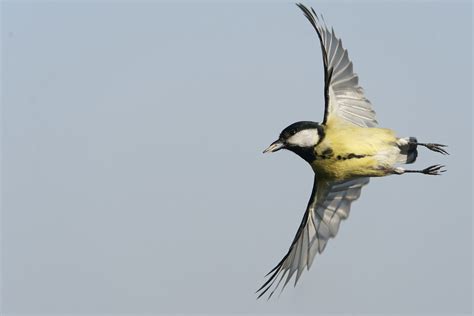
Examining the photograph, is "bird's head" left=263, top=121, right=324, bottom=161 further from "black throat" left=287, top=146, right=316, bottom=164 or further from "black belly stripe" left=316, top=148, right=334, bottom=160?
"black belly stripe" left=316, top=148, right=334, bottom=160

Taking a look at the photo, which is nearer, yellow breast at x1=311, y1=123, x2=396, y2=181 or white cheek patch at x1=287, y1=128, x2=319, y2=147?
yellow breast at x1=311, y1=123, x2=396, y2=181

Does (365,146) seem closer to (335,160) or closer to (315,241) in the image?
(335,160)

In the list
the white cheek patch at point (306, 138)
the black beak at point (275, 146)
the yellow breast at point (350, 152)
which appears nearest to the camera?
the yellow breast at point (350, 152)

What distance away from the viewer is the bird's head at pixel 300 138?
418 inches

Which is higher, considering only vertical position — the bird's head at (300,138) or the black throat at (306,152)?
the bird's head at (300,138)

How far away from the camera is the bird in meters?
10.5

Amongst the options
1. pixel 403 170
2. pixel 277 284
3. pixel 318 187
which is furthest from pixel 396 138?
pixel 277 284

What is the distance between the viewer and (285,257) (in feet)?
37.2

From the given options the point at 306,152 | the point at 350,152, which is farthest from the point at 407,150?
the point at 306,152

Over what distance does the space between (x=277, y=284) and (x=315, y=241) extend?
2.07 feet

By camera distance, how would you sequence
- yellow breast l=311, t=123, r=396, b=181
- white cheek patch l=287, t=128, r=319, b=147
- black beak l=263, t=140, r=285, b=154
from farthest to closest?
1. black beak l=263, t=140, r=285, b=154
2. white cheek patch l=287, t=128, r=319, b=147
3. yellow breast l=311, t=123, r=396, b=181

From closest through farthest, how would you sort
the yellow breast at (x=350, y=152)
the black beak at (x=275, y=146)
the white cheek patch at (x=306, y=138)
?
the yellow breast at (x=350, y=152) < the white cheek patch at (x=306, y=138) < the black beak at (x=275, y=146)

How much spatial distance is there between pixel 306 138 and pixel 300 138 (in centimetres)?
6

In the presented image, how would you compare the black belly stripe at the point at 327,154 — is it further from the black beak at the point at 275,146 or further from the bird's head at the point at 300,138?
the black beak at the point at 275,146
